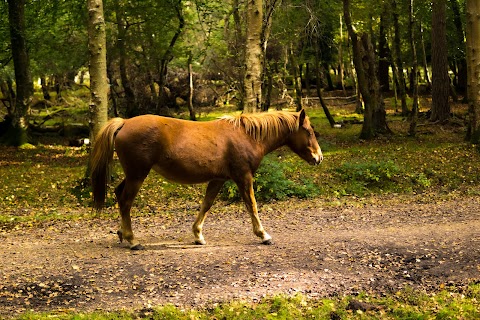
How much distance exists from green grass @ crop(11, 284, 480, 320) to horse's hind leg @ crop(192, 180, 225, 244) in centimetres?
275

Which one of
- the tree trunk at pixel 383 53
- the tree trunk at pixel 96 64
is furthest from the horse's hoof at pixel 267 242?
the tree trunk at pixel 383 53

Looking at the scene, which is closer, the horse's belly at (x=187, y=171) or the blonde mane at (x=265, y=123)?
→ the horse's belly at (x=187, y=171)

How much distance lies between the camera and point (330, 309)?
6805 millimetres

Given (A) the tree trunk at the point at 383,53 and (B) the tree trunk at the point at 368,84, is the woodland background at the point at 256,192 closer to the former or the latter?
(B) the tree trunk at the point at 368,84

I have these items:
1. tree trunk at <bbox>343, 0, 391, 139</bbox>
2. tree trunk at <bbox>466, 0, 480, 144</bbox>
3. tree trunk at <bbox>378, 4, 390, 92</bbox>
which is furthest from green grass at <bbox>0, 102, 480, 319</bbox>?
tree trunk at <bbox>378, 4, 390, 92</bbox>

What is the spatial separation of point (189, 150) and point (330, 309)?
11.0 feet

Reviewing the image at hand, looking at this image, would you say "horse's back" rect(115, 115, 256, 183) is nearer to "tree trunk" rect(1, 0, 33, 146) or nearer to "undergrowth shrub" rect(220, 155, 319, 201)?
"undergrowth shrub" rect(220, 155, 319, 201)

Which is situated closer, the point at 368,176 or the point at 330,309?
the point at 330,309

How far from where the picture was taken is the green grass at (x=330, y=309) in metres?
6.38

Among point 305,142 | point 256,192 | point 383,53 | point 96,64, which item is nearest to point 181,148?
point 305,142

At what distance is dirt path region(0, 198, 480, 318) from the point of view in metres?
7.07

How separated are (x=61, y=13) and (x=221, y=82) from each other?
50.2ft

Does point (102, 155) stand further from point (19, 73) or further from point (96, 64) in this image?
point (19, 73)

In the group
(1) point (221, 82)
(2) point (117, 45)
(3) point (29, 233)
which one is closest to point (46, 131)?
(2) point (117, 45)
